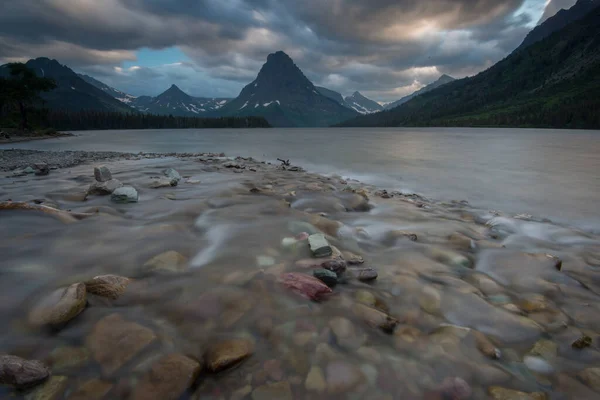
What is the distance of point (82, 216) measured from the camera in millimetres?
6328

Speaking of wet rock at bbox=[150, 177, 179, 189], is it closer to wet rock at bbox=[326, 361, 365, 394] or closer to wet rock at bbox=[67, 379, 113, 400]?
wet rock at bbox=[67, 379, 113, 400]

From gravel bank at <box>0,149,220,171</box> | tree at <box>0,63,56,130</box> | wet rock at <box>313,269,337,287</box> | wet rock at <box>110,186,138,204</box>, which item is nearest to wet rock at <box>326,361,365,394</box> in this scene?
wet rock at <box>313,269,337,287</box>

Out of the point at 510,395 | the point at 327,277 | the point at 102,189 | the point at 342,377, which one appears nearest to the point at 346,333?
the point at 342,377

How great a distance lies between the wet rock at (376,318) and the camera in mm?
3467

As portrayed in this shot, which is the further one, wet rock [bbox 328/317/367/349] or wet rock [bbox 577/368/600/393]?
wet rock [bbox 328/317/367/349]

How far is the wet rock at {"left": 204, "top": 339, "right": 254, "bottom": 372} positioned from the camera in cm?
275

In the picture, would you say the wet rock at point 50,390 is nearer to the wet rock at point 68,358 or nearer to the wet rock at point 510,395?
the wet rock at point 68,358

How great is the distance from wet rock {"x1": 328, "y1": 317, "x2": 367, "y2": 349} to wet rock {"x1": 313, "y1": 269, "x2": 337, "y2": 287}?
30.7 inches

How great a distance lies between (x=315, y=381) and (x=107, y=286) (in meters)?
2.88

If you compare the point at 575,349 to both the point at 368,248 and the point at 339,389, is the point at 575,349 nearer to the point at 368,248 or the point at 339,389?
the point at 339,389

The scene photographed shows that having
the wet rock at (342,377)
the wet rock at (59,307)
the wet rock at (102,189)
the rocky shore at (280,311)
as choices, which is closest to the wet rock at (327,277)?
the rocky shore at (280,311)

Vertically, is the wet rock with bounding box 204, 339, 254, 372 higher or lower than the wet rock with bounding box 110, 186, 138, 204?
lower

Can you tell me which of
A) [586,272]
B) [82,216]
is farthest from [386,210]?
[82,216]

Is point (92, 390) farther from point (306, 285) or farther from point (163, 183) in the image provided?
point (163, 183)
